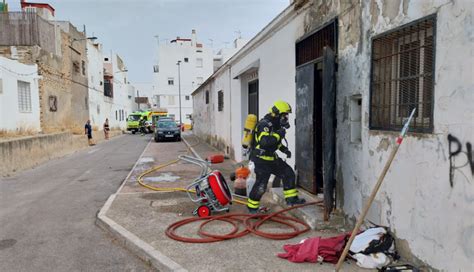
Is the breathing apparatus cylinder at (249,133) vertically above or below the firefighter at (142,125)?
above

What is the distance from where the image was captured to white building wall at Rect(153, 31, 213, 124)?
56000 millimetres

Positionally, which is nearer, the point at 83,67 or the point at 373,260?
the point at 373,260

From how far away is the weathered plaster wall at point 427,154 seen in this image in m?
2.95

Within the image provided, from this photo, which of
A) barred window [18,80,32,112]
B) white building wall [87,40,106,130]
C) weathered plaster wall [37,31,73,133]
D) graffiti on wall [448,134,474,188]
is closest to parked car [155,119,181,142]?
weathered plaster wall [37,31,73,133]

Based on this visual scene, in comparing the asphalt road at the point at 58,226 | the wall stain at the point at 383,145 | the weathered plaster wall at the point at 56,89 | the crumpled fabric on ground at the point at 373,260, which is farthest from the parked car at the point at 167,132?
the crumpled fabric on ground at the point at 373,260

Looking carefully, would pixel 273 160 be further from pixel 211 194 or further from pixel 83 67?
pixel 83 67

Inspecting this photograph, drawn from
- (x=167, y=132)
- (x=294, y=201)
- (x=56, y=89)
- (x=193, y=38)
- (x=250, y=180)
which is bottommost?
(x=294, y=201)

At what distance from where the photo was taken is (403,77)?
153 inches

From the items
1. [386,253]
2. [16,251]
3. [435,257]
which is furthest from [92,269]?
[435,257]

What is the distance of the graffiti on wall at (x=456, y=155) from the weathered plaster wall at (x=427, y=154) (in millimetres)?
15

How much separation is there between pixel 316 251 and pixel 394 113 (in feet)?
6.20

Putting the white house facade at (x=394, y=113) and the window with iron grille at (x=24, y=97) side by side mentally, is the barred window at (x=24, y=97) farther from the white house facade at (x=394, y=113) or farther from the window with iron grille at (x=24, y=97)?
→ the white house facade at (x=394, y=113)

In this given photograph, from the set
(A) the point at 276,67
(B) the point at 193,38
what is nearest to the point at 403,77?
(A) the point at 276,67

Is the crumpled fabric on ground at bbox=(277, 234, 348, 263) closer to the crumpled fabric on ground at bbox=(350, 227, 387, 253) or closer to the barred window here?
the crumpled fabric on ground at bbox=(350, 227, 387, 253)
